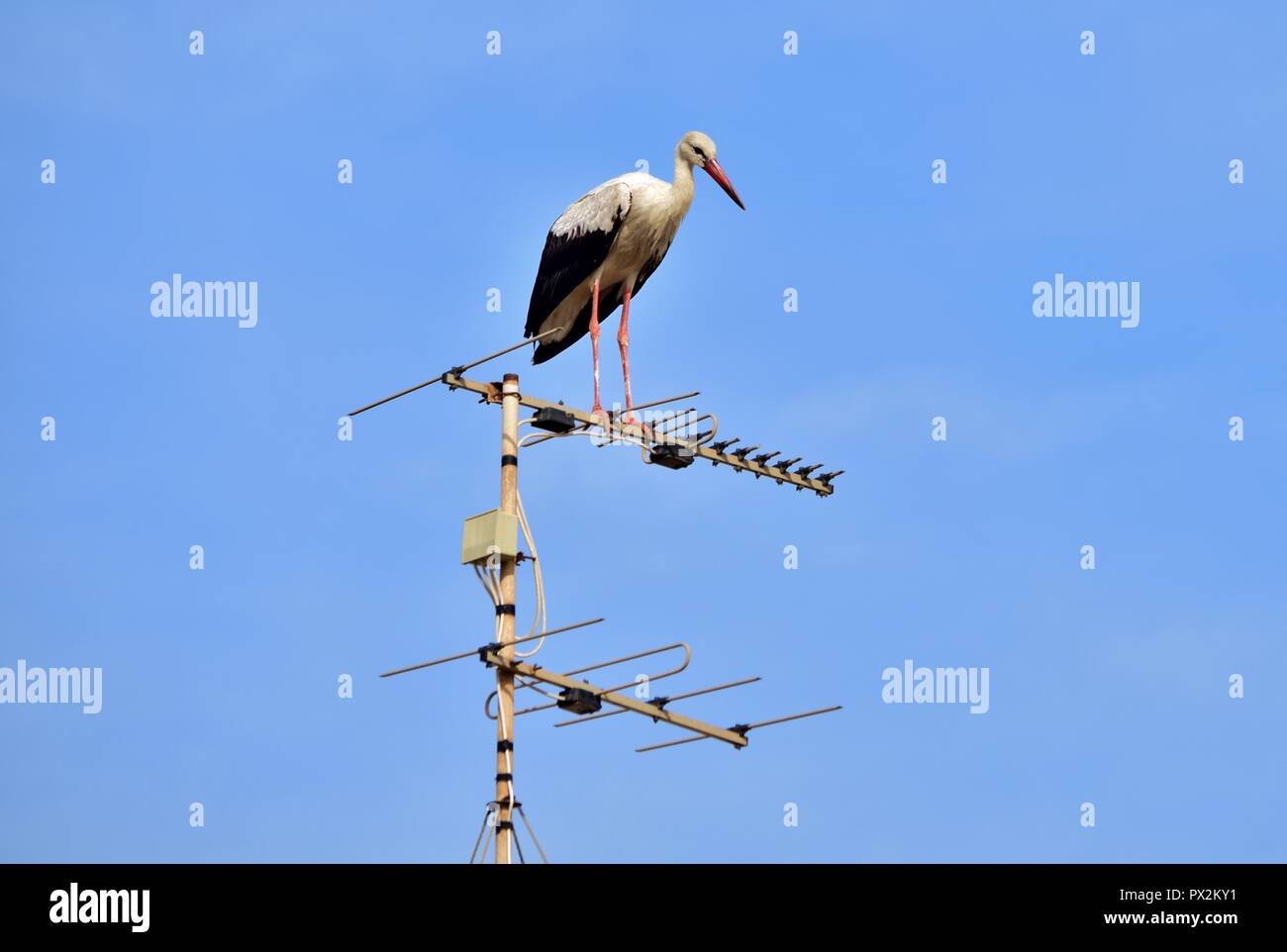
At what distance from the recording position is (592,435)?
75.2ft

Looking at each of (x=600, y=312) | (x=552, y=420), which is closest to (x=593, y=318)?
(x=600, y=312)

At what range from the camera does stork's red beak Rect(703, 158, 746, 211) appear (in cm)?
2903

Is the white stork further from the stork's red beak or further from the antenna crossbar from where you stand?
the antenna crossbar

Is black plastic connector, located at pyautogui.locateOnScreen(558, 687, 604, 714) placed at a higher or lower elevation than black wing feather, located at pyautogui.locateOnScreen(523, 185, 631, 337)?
lower

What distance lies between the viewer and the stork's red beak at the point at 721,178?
29031 mm

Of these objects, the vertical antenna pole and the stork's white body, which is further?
the stork's white body

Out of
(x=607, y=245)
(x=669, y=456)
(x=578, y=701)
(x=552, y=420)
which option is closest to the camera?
(x=578, y=701)

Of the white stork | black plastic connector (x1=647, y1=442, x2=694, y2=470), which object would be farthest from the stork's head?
black plastic connector (x1=647, y1=442, x2=694, y2=470)

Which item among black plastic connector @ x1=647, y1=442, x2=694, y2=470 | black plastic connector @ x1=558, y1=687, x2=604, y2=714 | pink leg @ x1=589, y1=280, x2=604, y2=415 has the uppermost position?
pink leg @ x1=589, y1=280, x2=604, y2=415

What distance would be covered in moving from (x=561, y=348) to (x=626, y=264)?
127 cm

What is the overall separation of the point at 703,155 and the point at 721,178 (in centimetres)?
35

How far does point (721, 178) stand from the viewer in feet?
95.5

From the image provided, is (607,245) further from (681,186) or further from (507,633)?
(507,633)
